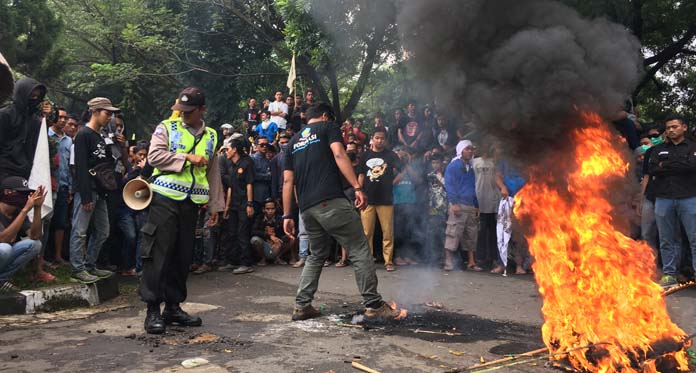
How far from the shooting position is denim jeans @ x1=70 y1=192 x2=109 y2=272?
23.9 feet

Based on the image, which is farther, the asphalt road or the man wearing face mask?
the man wearing face mask

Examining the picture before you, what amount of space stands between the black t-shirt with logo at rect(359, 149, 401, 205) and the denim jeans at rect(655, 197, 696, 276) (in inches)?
150

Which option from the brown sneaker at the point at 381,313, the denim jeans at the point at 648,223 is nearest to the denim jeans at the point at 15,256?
the brown sneaker at the point at 381,313

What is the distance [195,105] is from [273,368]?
2619 millimetres

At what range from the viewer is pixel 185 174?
5645 mm

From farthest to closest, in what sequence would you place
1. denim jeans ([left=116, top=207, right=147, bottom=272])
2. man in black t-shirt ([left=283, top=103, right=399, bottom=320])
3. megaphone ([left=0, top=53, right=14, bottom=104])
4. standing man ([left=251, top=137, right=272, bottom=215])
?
standing man ([left=251, top=137, right=272, bottom=215]) → denim jeans ([left=116, top=207, right=147, bottom=272]) → man in black t-shirt ([left=283, top=103, right=399, bottom=320]) → megaphone ([left=0, top=53, right=14, bottom=104])

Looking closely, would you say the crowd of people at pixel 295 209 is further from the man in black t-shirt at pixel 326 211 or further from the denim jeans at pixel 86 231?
the man in black t-shirt at pixel 326 211

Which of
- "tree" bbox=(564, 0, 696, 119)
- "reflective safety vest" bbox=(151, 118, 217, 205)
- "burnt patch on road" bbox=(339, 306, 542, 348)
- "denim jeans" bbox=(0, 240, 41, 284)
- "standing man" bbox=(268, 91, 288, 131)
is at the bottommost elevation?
"burnt patch on road" bbox=(339, 306, 542, 348)

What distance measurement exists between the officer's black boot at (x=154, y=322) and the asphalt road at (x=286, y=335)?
0.34 ft

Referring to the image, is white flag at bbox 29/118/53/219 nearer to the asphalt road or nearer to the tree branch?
the asphalt road

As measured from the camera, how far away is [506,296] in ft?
24.8

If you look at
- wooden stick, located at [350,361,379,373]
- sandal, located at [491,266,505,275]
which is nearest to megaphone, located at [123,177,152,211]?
wooden stick, located at [350,361,379,373]

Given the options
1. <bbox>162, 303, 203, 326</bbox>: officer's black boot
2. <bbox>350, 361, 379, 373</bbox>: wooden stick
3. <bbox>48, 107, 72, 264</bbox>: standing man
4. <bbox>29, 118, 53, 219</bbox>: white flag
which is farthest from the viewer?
<bbox>48, 107, 72, 264</bbox>: standing man

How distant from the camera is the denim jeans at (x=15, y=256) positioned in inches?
238
